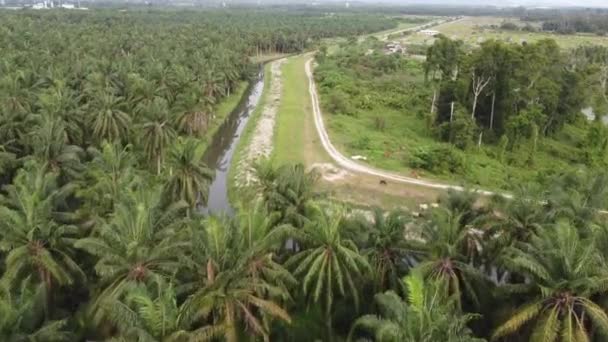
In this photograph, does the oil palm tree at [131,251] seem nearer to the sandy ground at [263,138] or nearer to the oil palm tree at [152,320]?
the oil palm tree at [152,320]

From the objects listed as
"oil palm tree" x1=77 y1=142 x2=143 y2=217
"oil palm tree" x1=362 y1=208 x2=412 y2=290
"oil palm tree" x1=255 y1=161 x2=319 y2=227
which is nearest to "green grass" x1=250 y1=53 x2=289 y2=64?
"oil palm tree" x1=77 y1=142 x2=143 y2=217

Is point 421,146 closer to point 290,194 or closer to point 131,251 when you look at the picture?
point 290,194

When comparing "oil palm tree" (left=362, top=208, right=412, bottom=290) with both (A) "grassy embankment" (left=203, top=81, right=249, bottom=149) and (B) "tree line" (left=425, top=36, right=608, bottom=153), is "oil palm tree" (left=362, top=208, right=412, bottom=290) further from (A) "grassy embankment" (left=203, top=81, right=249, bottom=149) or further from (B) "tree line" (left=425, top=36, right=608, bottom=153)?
(A) "grassy embankment" (left=203, top=81, right=249, bottom=149)

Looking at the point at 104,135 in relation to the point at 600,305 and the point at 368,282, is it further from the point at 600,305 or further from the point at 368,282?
the point at 600,305

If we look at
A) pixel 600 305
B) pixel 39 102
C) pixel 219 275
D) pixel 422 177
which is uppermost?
pixel 39 102

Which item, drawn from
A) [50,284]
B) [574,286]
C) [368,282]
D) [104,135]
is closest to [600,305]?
[574,286]

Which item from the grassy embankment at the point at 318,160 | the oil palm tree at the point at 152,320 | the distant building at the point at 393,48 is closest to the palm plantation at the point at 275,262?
the oil palm tree at the point at 152,320

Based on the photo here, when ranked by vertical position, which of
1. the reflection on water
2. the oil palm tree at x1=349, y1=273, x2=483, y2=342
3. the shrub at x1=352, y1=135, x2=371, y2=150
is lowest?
the reflection on water
